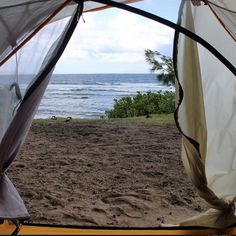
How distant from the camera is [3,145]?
169 centimetres

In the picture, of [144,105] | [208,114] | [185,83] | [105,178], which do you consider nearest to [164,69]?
[144,105]

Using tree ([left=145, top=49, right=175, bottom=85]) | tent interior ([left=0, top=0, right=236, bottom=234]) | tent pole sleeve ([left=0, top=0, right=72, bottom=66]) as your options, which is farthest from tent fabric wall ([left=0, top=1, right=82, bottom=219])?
tree ([left=145, top=49, right=175, bottom=85])

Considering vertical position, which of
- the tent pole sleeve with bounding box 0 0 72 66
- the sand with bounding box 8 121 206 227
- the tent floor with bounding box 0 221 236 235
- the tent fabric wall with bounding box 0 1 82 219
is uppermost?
the tent pole sleeve with bounding box 0 0 72 66

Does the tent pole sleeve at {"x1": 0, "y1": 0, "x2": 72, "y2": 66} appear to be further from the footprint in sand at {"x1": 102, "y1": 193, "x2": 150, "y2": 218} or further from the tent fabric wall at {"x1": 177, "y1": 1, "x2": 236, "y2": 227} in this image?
the footprint in sand at {"x1": 102, "y1": 193, "x2": 150, "y2": 218}

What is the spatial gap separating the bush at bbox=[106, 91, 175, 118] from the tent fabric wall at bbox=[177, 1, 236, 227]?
644 centimetres

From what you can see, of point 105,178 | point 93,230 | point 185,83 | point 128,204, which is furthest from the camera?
point 105,178

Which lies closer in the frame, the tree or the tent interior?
the tent interior

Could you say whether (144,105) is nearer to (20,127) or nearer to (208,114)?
(208,114)

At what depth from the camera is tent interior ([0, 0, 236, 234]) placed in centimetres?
172

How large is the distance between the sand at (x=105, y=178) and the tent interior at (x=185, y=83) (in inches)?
30.0

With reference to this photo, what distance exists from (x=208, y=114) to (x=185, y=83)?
24 cm

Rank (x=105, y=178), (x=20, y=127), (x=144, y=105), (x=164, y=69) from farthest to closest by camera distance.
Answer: (x=144, y=105)
(x=164, y=69)
(x=105, y=178)
(x=20, y=127)

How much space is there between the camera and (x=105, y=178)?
3.87 m

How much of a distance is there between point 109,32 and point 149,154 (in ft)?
103
